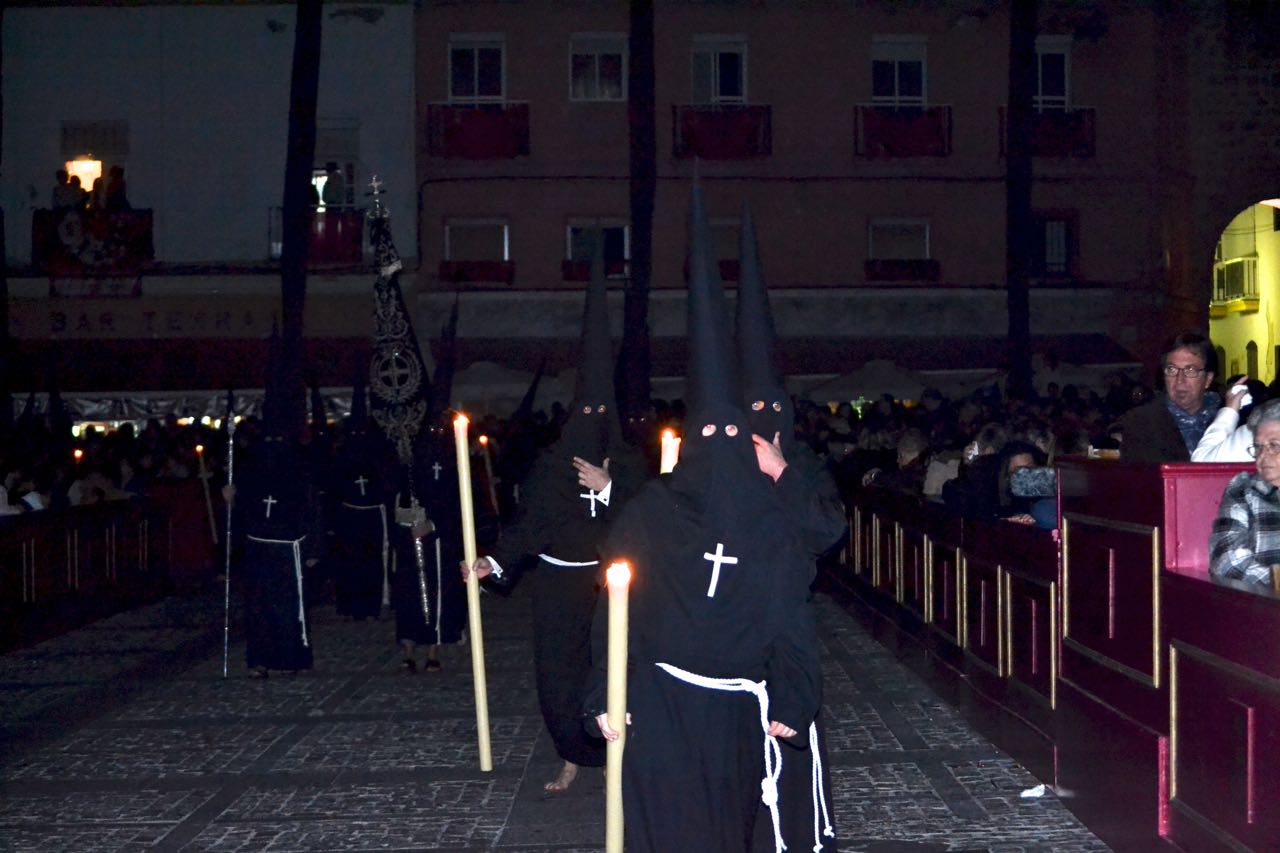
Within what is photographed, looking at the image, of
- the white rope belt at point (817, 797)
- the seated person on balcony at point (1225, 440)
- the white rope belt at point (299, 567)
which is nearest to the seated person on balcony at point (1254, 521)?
the seated person on balcony at point (1225, 440)

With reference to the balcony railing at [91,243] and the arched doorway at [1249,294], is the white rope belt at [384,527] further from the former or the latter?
the arched doorway at [1249,294]

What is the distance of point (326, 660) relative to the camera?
49.1 feet

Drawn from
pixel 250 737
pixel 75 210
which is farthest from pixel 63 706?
pixel 75 210

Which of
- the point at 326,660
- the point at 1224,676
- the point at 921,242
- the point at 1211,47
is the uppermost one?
the point at 1211,47

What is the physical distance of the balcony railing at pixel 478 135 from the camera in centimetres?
3469

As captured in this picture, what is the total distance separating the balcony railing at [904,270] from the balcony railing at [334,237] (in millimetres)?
9893

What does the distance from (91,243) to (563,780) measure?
1063 inches

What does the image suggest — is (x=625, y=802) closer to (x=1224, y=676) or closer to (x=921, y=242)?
(x=1224, y=676)

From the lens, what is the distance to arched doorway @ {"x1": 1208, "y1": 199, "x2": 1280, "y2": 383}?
37.7 metres

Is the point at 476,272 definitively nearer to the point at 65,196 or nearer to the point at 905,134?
the point at 65,196

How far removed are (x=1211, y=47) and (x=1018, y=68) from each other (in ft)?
25.3

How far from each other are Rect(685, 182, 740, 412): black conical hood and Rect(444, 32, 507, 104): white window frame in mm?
28996

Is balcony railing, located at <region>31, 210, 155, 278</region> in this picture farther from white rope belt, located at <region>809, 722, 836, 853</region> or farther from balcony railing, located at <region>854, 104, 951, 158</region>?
white rope belt, located at <region>809, 722, 836, 853</region>

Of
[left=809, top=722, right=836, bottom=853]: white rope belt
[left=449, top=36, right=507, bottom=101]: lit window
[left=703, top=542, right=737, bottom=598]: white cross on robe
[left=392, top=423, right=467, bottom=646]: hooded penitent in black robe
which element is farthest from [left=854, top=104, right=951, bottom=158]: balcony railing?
[left=703, top=542, right=737, bottom=598]: white cross on robe
